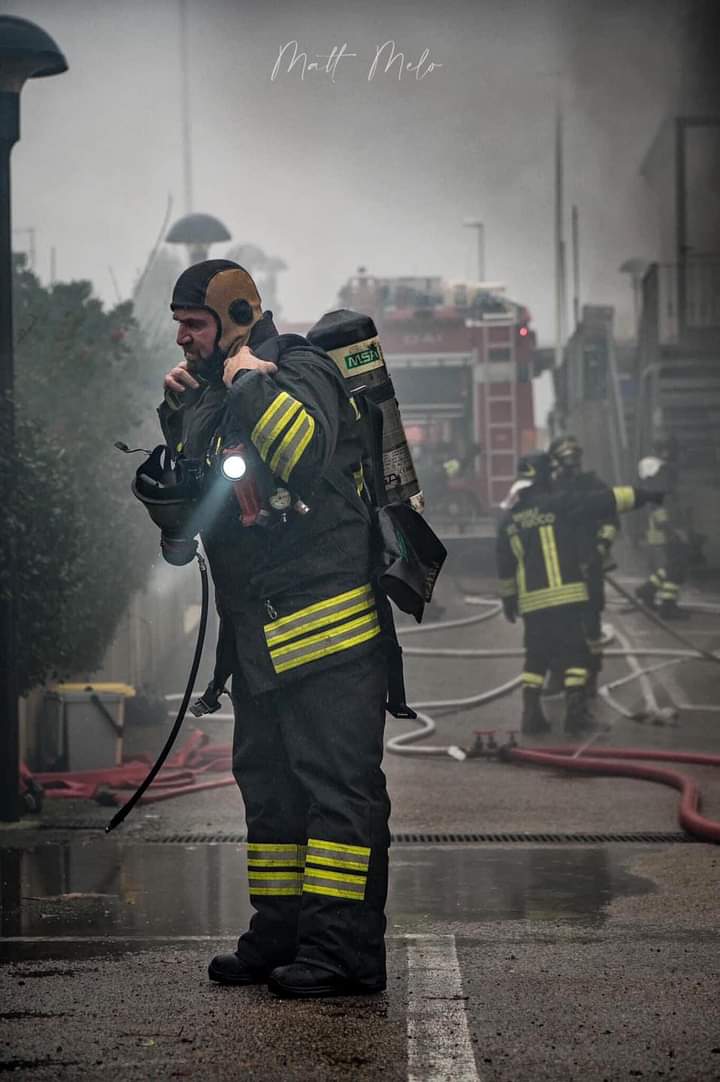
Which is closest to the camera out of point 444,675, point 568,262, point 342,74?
point 342,74

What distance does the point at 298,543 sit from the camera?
379 centimetres

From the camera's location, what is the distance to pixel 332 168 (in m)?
12.6

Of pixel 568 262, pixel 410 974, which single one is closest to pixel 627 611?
pixel 410 974

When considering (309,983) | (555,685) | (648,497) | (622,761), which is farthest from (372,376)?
(555,685)

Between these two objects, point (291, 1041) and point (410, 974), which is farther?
point (410, 974)

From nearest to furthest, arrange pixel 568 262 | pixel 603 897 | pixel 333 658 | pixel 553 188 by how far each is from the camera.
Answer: pixel 333 658 < pixel 603 897 < pixel 553 188 < pixel 568 262

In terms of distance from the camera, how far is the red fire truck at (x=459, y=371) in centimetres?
2112

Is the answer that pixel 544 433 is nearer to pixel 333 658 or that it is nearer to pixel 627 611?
pixel 627 611

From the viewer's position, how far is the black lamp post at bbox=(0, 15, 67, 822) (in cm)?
645

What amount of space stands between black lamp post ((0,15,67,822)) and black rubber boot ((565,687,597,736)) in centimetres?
410

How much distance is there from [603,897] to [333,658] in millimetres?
1620

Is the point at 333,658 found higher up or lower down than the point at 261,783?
higher up

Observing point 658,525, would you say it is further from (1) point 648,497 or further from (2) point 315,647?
(2) point 315,647

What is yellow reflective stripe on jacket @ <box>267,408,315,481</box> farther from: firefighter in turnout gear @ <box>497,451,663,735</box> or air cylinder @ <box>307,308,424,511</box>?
firefighter in turnout gear @ <box>497,451,663,735</box>
